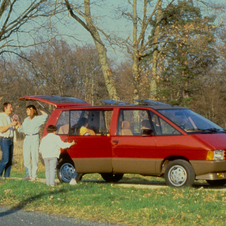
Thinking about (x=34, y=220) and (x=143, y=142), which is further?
(x=143, y=142)

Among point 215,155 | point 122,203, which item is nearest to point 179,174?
point 215,155

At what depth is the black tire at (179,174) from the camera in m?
8.76

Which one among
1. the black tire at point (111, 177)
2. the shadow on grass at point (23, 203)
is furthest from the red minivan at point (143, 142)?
the shadow on grass at point (23, 203)

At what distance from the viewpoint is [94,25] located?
17.8 metres

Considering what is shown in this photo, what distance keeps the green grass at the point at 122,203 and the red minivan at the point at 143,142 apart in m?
0.61

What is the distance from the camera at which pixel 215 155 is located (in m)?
8.62

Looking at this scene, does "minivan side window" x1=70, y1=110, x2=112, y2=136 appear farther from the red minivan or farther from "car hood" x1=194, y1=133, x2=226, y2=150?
"car hood" x1=194, y1=133, x2=226, y2=150

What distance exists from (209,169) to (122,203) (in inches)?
89.9

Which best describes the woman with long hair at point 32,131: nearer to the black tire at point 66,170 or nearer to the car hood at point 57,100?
the car hood at point 57,100

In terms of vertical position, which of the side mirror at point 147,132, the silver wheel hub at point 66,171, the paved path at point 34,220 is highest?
the side mirror at point 147,132

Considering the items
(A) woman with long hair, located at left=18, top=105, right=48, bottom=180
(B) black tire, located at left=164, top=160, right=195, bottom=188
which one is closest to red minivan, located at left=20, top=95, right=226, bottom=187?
(B) black tire, located at left=164, top=160, right=195, bottom=188

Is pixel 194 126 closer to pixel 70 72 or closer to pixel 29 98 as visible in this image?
pixel 29 98

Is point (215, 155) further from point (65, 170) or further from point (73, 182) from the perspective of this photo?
point (65, 170)

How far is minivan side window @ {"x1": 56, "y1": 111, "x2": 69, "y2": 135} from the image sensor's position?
10625 millimetres
